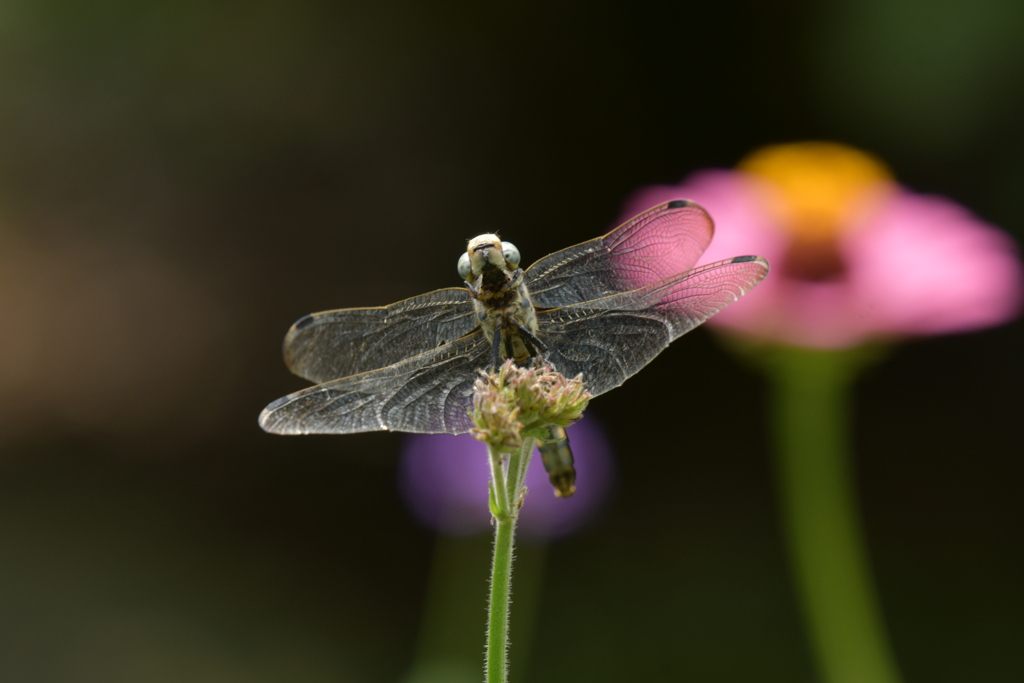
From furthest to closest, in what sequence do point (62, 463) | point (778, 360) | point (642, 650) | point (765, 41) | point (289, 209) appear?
point (289, 209)
point (62, 463)
point (765, 41)
point (642, 650)
point (778, 360)

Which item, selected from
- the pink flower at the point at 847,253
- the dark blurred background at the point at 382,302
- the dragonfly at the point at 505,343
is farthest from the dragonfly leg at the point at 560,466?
the dark blurred background at the point at 382,302

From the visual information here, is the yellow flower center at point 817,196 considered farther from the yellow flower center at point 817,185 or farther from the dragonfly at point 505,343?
the dragonfly at point 505,343

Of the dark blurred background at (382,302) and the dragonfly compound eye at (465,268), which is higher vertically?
the dark blurred background at (382,302)

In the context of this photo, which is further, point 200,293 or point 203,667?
point 200,293

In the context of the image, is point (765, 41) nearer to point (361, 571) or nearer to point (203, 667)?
point (361, 571)

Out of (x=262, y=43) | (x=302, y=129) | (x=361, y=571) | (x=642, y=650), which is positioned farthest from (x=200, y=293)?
(x=642, y=650)

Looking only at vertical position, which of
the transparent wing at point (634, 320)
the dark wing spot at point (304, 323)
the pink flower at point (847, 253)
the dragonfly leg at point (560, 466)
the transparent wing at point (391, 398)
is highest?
the pink flower at point (847, 253)

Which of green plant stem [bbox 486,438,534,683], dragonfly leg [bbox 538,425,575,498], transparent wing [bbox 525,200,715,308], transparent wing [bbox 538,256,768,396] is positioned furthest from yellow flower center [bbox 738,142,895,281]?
green plant stem [bbox 486,438,534,683]
